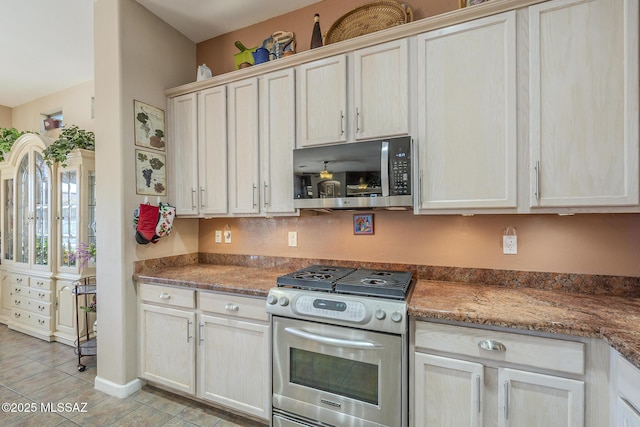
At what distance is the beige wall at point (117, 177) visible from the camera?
2232mm

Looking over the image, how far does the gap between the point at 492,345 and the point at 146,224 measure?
91.5 inches

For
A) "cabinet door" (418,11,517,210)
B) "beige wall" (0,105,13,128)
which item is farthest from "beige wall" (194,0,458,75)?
"beige wall" (0,105,13,128)

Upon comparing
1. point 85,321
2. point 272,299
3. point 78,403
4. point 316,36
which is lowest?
point 78,403

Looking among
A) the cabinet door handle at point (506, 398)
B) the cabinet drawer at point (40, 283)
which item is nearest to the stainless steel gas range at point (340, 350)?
the cabinet door handle at point (506, 398)

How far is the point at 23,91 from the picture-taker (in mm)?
4051

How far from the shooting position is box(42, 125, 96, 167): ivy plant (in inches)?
117

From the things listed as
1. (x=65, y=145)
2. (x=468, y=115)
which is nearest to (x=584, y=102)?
(x=468, y=115)

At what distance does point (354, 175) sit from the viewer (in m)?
1.81

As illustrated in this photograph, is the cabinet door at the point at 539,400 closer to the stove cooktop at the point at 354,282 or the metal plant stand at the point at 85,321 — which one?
the stove cooktop at the point at 354,282

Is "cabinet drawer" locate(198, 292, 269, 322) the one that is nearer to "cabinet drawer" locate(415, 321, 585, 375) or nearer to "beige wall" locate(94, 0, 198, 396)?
"beige wall" locate(94, 0, 198, 396)

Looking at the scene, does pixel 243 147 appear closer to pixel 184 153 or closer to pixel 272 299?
pixel 184 153

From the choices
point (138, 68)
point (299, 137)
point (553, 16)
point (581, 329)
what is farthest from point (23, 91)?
point (581, 329)

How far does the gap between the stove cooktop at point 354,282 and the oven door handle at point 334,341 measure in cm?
23

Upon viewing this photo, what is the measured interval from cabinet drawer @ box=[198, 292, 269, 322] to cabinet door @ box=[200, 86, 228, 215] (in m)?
0.68
